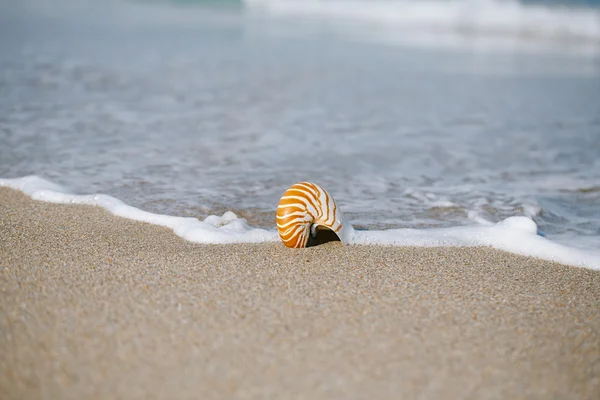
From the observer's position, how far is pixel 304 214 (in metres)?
3.19

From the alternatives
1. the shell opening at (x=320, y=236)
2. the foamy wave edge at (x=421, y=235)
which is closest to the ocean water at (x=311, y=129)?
the foamy wave edge at (x=421, y=235)

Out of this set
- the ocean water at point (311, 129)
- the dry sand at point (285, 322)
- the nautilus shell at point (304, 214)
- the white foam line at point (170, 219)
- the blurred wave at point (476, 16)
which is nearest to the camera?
the dry sand at point (285, 322)

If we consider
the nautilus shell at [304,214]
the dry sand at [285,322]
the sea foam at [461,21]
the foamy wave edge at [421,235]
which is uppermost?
the sea foam at [461,21]

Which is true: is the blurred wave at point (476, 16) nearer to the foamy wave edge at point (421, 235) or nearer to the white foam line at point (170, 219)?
the foamy wave edge at point (421, 235)

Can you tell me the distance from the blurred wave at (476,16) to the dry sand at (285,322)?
14918 millimetres

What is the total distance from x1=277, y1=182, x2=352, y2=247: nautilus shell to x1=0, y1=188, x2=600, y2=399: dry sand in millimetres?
105

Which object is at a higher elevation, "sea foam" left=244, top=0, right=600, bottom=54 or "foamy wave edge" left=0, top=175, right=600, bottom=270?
"sea foam" left=244, top=0, right=600, bottom=54

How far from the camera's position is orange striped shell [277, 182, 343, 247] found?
316cm

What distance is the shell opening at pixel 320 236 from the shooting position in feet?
11.2

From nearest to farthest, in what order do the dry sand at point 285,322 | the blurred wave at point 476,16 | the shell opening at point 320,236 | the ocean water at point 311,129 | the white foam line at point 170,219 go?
1. the dry sand at point 285,322
2. the shell opening at point 320,236
3. the white foam line at point 170,219
4. the ocean water at point 311,129
5. the blurred wave at point 476,16

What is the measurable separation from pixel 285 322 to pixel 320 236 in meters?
1.10

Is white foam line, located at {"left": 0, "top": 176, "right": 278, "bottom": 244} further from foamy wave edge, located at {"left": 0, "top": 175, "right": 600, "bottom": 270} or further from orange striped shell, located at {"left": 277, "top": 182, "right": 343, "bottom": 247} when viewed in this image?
orange striped shell, located at {"left": 277, "top": 182, "right": 343, "bottom": 247}

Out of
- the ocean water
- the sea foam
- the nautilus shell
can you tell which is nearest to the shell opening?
the nautilus shell

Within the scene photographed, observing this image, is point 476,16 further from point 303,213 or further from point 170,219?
point 303,213
